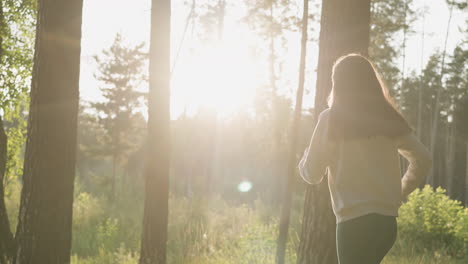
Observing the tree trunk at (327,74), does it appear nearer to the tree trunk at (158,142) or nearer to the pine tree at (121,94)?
the tree trunk at (158,142)

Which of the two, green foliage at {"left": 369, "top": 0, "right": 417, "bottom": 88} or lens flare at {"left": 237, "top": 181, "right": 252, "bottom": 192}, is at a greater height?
green foliage at {"left": 369, "top": 0, "right": 417, "bottom": 88}

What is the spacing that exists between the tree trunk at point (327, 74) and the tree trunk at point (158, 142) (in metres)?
2.92

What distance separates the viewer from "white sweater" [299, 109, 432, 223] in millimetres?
2467

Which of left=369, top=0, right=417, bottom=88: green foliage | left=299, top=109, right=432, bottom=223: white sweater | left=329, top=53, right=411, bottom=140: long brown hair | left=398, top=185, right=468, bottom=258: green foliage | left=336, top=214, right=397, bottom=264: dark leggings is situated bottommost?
left=398, top=185, right=468, bottom=258: green foliage

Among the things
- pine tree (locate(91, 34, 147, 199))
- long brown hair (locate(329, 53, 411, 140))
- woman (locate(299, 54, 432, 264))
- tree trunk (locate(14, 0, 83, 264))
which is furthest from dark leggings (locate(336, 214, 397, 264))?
pine tree (locate(91, 34, 147, 199))

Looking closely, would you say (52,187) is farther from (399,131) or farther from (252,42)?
(252,42)

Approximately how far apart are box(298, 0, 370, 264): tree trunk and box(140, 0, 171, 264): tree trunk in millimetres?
2924

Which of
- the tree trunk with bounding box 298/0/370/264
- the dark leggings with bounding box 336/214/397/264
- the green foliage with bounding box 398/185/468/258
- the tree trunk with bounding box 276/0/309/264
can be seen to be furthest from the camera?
the tree trunk with bounding box 276/0/309/264

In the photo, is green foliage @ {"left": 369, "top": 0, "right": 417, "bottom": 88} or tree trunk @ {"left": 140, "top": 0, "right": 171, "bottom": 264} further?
green foliage @ {"left": 369, "top": 0, "right": 417, "bottom": 88}

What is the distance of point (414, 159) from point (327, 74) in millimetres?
1782

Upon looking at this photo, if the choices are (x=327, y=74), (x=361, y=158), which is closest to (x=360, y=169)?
(x=361, y=158)

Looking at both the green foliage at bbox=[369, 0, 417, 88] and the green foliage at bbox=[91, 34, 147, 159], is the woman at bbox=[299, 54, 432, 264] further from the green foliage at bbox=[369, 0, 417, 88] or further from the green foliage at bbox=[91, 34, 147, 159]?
the green foliage at bbox=[91, 34, 147, 159]

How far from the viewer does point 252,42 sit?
758 inches

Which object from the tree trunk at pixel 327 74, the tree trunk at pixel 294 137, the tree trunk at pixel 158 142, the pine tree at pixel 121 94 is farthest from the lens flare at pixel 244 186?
the tree trunk at pixel 327 74
